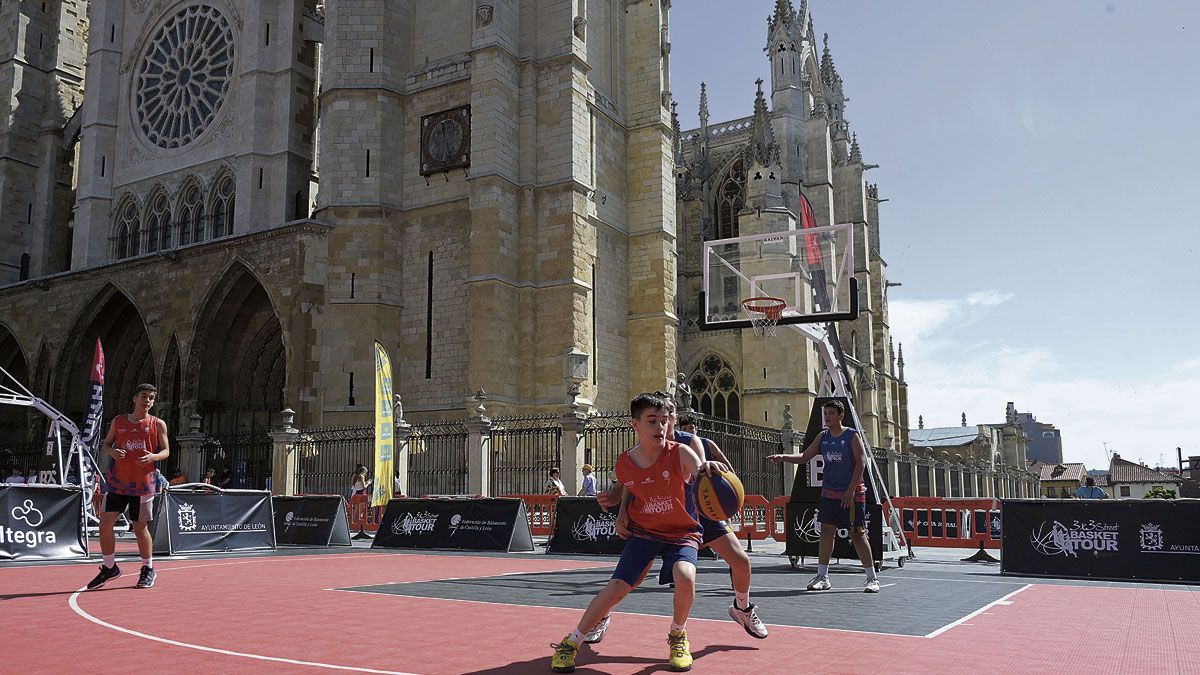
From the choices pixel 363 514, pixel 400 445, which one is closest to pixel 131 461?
pixel 363 514

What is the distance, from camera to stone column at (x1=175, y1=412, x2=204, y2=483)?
23.0 metres

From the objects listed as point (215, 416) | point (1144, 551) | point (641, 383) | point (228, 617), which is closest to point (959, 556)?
point (1144, 551)

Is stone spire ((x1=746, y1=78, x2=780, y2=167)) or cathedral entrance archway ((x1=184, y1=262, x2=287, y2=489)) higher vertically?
stone spire ((x1=746, y1=78, x2=780, y2=167))

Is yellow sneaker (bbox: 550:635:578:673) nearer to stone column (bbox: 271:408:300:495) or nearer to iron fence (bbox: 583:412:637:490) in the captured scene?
iron fence (bbox: 583:412:637:490)

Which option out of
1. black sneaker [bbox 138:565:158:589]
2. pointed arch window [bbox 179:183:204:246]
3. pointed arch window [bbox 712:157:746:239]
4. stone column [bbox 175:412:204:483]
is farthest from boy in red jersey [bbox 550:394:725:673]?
pointed arch window [bbox 712:157:746:239]

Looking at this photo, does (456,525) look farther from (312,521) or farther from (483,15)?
(483,15)

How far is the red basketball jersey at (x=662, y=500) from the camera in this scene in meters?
4.82

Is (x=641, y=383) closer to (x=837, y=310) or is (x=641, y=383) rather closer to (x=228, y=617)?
(x=837, y=310)

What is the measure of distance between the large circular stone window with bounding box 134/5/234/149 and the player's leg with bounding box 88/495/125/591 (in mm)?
23313

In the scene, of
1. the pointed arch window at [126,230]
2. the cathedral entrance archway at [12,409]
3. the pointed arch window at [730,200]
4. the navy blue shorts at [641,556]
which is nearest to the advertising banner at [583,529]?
the navy blue shorts at [641,556]

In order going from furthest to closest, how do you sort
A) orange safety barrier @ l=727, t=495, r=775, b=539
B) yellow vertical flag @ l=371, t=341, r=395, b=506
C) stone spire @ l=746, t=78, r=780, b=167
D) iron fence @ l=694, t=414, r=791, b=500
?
stone spire @ l=746, t=78, r=780, b=167 → iron fence @ l=694, t=414, r=791, b=500 → yellow vertical flag @ l=371, t=341, r=395, b=506 → orange safety barrier @ l=727, t=495, r=775, b=539

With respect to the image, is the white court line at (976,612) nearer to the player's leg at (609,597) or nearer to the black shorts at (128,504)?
the player's leg at (609,597)

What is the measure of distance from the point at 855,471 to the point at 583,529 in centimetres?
593

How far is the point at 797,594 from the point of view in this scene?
806 cm
